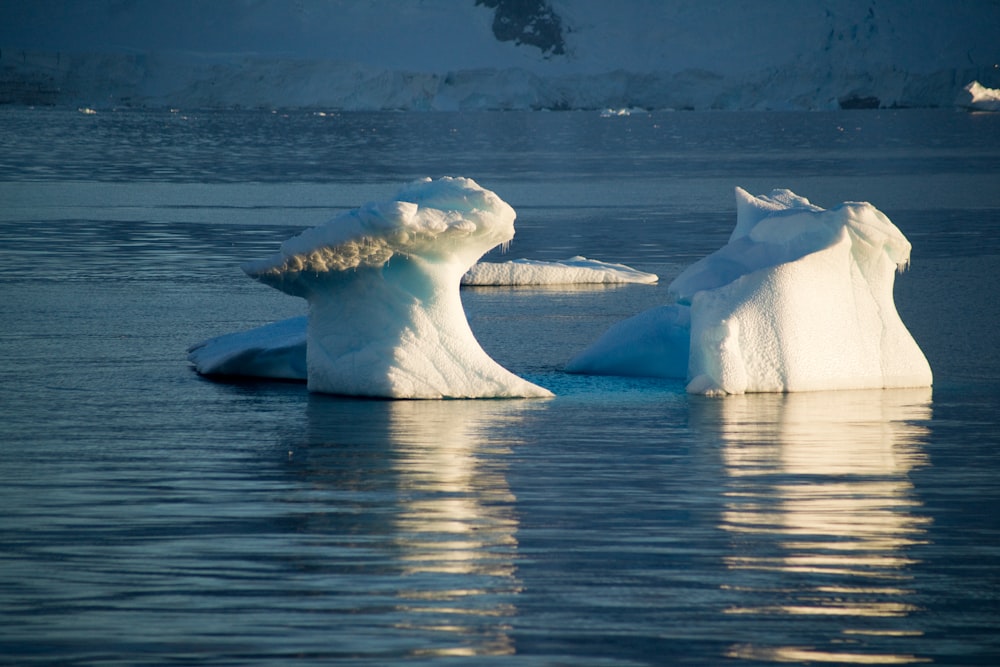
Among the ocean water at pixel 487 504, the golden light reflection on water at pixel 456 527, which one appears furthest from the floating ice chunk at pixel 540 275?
the golden light reflection on water at pixel 456 527

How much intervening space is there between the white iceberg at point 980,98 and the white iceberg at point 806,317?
117904mm

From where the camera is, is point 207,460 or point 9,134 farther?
point 9,134

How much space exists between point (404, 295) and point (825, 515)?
15.1ft

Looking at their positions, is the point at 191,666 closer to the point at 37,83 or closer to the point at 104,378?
the point at 104,378

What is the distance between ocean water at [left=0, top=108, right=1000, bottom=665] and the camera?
625cm

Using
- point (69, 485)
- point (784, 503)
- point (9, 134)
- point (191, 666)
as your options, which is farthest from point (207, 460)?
point (9, 134)

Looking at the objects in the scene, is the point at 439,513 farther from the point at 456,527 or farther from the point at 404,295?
the point at 404,295

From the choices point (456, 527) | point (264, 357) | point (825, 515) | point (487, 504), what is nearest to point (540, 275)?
point (264, 357)

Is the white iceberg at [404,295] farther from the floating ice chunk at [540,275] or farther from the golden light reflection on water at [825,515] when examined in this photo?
the floating ice chunk at [540,275]

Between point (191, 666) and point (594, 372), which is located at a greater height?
point (594, 372)

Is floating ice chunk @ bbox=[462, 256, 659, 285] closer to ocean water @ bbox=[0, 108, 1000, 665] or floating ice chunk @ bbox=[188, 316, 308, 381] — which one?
ocean water @ bbox=[0, 108, 1000, 665]

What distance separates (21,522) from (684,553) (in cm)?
328

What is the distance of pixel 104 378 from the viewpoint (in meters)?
13.3

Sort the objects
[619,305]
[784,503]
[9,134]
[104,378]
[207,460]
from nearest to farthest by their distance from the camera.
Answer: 1. [784,503]
2. [207,460]
3. [104,378]
4. [619,305]
5. [9,134]
